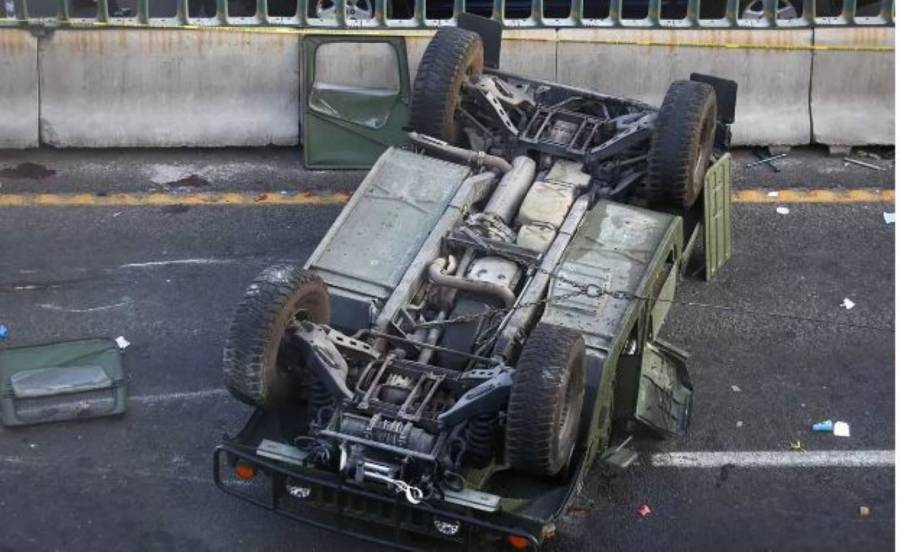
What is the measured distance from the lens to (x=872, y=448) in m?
8.58

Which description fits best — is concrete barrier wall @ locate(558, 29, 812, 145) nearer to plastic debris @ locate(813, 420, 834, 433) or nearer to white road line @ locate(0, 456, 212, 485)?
plastic debris @ locate(813, 420, 834, 433)

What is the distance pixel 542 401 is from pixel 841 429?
2.56 m

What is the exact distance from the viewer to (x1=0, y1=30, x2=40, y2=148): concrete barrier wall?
11.4 meters

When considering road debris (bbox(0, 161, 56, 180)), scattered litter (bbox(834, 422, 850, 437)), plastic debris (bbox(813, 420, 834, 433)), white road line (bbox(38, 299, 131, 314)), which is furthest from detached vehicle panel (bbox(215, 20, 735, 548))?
road debris (bbox(0, 161, 56, 180))

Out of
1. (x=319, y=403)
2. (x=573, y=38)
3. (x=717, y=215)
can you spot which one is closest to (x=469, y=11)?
(x=573, y=38)

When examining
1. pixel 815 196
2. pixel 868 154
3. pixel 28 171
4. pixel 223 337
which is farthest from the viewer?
pixel 868 154

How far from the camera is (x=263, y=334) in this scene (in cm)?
739

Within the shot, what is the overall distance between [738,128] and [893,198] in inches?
52.0

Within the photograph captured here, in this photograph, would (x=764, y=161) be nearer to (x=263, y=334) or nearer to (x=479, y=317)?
(x=479, y=317)

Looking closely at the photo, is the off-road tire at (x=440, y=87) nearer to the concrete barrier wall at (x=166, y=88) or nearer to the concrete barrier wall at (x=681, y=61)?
the concrete barrier wall at (x=681, y=61)

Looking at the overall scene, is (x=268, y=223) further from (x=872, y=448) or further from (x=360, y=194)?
(x=872, y=448)

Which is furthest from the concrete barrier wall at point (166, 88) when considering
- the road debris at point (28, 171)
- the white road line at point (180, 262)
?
the white road line at point (180, 262)

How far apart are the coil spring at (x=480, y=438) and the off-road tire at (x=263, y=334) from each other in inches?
40.0

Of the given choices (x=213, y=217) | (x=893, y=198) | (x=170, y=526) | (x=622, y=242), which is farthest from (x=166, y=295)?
(x=893, y=198)
